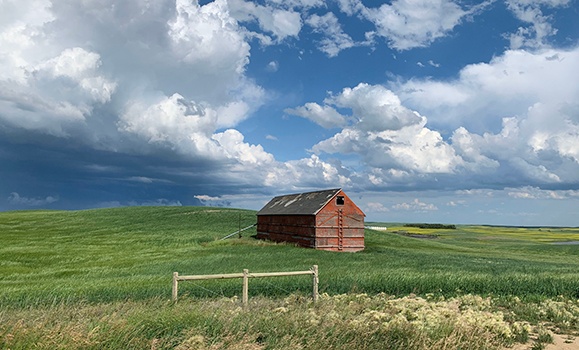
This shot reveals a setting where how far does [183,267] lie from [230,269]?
13.2ft

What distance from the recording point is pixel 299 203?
52.6 metres

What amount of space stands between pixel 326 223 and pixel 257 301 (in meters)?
31.3

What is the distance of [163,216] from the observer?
266ft

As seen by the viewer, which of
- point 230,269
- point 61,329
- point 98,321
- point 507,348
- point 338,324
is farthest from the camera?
point 230,269

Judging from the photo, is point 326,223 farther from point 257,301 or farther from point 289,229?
point 257,301

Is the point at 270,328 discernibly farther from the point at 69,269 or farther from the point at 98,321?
the point at 69,269

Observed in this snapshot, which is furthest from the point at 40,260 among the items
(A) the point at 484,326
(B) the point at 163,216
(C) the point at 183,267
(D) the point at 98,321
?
(B) the point at 163,216

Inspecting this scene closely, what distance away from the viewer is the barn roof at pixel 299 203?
1854 inches

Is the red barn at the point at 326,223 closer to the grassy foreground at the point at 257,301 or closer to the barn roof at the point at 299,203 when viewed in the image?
the barn roof at the point at 299,203

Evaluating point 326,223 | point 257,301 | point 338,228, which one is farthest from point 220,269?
point 338,228

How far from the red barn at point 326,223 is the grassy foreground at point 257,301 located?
11.0ft

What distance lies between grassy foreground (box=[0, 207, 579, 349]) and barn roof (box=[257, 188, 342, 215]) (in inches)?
232

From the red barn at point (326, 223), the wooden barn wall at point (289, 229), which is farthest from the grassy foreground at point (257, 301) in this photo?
the wooden barn wall at point (289, 229)

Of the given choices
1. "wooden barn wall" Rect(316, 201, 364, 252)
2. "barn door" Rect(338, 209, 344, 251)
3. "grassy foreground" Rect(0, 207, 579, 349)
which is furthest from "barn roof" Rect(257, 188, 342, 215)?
"grassy foreground" Rect(0, 207, 579, 349)
